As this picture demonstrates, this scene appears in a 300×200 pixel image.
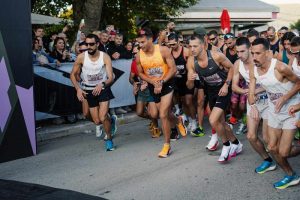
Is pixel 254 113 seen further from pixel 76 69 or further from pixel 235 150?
pixel 76 69

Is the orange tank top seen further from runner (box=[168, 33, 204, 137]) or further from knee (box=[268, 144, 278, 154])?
knee (box=[268, 144, 278, 154])

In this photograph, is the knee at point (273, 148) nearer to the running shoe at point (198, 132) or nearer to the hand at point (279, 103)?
the hand at point (279, 103)

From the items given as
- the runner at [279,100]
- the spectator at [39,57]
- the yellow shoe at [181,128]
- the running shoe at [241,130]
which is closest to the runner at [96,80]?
the yellow shoe at [181,128]

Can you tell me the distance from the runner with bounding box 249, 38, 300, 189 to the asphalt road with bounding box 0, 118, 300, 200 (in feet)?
1.25

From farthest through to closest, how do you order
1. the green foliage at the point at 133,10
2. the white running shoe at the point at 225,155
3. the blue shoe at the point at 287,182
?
the green foliage at the point at 133,10, the white running shoe at the point at 225,155, the blue shoe at the point at 287,182

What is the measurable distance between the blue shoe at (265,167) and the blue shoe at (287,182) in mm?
628

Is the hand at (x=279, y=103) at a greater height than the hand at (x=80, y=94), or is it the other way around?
the hand at (x=279, y=103)

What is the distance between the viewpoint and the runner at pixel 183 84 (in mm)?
8891

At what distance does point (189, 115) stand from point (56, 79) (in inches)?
113

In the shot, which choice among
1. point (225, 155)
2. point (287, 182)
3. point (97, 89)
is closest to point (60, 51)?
point (97, 89)

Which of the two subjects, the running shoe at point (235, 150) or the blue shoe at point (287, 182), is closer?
the blue shoe at point (287, 182)

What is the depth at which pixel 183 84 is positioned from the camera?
368 inches

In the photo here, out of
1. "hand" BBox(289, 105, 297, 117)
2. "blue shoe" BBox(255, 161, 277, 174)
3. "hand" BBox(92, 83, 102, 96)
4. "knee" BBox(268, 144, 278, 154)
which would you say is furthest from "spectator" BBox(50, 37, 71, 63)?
"hand" BBox(289, 105, 297, 117)

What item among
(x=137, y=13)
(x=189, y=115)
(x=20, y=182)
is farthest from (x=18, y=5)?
(x=137, y=13)
